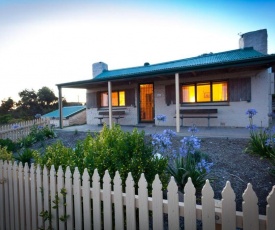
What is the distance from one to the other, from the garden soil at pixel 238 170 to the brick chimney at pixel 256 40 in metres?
8.55

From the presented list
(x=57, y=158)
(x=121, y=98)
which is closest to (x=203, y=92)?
(x=121, y=98)

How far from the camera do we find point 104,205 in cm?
219

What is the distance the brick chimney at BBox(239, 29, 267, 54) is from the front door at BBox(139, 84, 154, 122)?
272 inches

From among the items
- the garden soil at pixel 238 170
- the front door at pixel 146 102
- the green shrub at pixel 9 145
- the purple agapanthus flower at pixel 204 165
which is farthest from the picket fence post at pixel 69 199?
the front door at pixel 146 102

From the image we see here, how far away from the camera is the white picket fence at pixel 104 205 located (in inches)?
61.6

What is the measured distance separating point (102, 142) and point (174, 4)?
8470 millimetres

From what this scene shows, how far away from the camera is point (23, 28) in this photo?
10195 millimetres

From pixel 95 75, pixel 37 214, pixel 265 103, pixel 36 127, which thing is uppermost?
pixel 95 75

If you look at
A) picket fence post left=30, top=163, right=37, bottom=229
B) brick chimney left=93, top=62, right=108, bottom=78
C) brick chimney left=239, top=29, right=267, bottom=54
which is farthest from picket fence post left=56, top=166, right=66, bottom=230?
brick chimney left=93, top=62, right=108, bottom=78

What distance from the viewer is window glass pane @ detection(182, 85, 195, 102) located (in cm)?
1205

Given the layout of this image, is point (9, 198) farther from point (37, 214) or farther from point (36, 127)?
point (36, 127)

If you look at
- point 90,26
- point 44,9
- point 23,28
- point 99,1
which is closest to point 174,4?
point 99,1

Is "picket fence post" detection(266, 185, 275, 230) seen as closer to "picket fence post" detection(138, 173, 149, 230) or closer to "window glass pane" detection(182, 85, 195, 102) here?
"picket fence post" detection(138, 173, 149, 230)

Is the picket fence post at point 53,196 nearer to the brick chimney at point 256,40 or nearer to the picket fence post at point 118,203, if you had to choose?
the picket fence post at point 118,203
